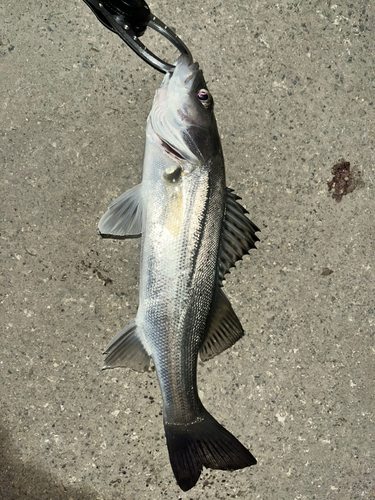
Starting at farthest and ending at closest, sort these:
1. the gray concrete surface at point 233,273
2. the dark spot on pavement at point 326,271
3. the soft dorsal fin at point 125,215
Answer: the dark spot on pavement at point 326,271, the gray concrete surface at point 233,273, the soft dorsal fin at point 125,215

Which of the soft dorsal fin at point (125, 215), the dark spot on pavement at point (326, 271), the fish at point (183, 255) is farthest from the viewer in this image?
the dark spot on pavement at point (326, 271)

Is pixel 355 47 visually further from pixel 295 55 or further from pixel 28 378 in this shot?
pixel 28 378

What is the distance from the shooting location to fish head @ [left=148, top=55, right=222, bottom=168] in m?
2.13

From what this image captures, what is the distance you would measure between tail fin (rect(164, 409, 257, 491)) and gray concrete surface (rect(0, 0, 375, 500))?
0.35 metres

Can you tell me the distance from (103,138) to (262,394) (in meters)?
1.98

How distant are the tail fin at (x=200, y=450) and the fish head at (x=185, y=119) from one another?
144cm

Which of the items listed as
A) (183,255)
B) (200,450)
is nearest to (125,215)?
(183,255)

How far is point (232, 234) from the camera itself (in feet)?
7.47

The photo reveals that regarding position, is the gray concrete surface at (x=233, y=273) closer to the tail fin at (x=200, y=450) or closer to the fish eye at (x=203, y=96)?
the tail fin at (x=200, y=450)

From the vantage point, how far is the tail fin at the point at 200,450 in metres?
2.22

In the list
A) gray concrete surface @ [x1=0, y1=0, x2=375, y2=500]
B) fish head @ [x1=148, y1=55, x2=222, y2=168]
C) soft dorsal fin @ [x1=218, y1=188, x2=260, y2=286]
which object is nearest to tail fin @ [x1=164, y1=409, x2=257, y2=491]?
gray concrete surface @ [x1=0, y1=0, x2=375, y2=500]

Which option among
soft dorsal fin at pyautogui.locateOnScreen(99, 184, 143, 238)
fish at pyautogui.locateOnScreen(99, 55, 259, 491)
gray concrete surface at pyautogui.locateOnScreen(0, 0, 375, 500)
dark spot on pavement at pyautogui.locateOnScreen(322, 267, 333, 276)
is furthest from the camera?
dark spot on pavement at pyautogui.locateOnScreen(322, 267, 333, 276)

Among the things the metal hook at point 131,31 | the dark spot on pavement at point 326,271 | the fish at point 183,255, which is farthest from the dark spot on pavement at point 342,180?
the metal hook at point 131,31

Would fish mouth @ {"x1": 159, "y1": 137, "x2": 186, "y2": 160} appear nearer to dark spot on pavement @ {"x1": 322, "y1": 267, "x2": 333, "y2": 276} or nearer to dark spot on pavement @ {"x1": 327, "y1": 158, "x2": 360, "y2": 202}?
dark spot on pavement @ {"x1": 327, "y1": 158, "x2": 360, "y2": 202}
